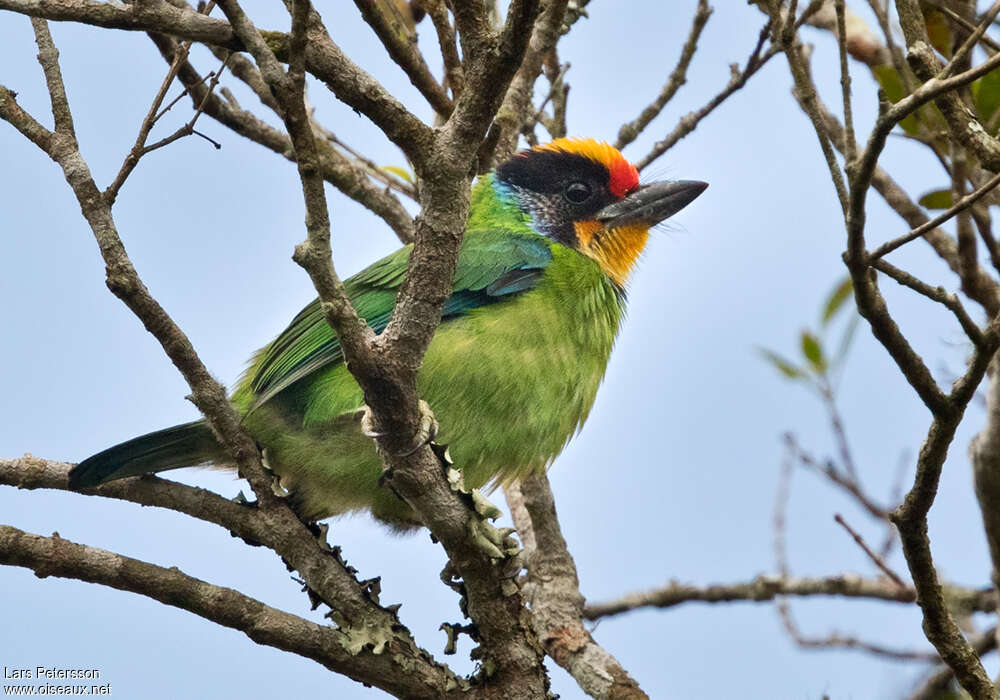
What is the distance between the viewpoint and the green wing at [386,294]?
3.48m

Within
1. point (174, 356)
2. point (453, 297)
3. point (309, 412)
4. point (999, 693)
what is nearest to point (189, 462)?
point (309, 412)

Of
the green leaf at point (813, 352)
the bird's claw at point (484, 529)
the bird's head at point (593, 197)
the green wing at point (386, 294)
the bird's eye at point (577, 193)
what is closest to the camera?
the bird's claw at point (484, 529)

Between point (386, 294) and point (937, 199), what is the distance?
5.92 ft

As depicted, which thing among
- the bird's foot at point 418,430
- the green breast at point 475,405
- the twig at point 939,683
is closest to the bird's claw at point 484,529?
the bird's foot at point 418,430

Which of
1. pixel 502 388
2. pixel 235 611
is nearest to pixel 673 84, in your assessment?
pixel 502 388

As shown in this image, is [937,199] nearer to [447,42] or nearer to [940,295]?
[940,295]

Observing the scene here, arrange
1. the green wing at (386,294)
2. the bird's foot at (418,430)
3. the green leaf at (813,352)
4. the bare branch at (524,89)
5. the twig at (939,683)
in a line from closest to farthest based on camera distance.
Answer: the bird's foot at (418,430) → the green wing at (386,294) → the twig at (939,683) → the bare branch at (524,89) → the green leaf at (813,352)

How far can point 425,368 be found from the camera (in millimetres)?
3371

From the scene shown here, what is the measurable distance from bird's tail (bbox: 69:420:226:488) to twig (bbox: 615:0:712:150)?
210 cm

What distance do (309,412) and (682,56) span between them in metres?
2.16

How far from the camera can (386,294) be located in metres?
3.67

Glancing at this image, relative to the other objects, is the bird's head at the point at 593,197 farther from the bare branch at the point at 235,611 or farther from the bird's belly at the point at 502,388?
the bare branch at the point at 235,611

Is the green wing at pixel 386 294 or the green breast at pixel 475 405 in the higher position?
the green wing at pixel 386 294

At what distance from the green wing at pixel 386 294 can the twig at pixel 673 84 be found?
3.06 feet
